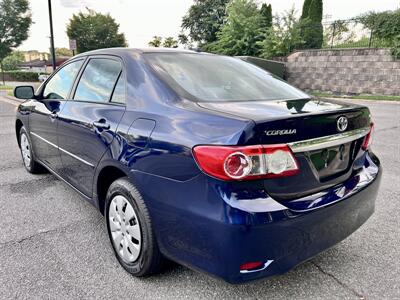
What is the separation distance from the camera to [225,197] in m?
1.62

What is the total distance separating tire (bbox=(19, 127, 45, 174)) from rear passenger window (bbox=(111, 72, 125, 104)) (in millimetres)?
2294

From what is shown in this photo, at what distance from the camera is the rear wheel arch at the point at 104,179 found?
239 centimetres

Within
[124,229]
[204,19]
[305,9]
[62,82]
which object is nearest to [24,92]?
[62,82]

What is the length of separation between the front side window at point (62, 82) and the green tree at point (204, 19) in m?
38.3

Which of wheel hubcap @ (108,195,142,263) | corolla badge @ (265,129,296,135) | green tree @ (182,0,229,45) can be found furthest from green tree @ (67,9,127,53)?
corolla badge @ (265,129,296,135)

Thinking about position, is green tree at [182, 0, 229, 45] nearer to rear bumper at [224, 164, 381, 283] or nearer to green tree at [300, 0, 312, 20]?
green tree at [300, 0, 312, 20]

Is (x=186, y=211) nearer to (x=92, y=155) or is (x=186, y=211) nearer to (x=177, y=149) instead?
(x=177, y=149)

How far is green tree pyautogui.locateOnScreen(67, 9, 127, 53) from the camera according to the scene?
49.7 m

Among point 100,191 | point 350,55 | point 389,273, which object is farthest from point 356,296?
point 350,55

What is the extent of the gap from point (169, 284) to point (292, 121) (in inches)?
52.0

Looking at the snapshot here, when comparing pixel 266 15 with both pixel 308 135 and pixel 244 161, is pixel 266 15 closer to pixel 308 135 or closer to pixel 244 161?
pixel 308 135

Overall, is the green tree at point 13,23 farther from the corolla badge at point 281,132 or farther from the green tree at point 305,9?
the corolla badge at point 281,132

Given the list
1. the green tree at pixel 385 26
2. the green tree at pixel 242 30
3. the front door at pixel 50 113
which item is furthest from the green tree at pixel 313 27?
the front door at pixel 50 113

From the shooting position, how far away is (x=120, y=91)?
2.46m
